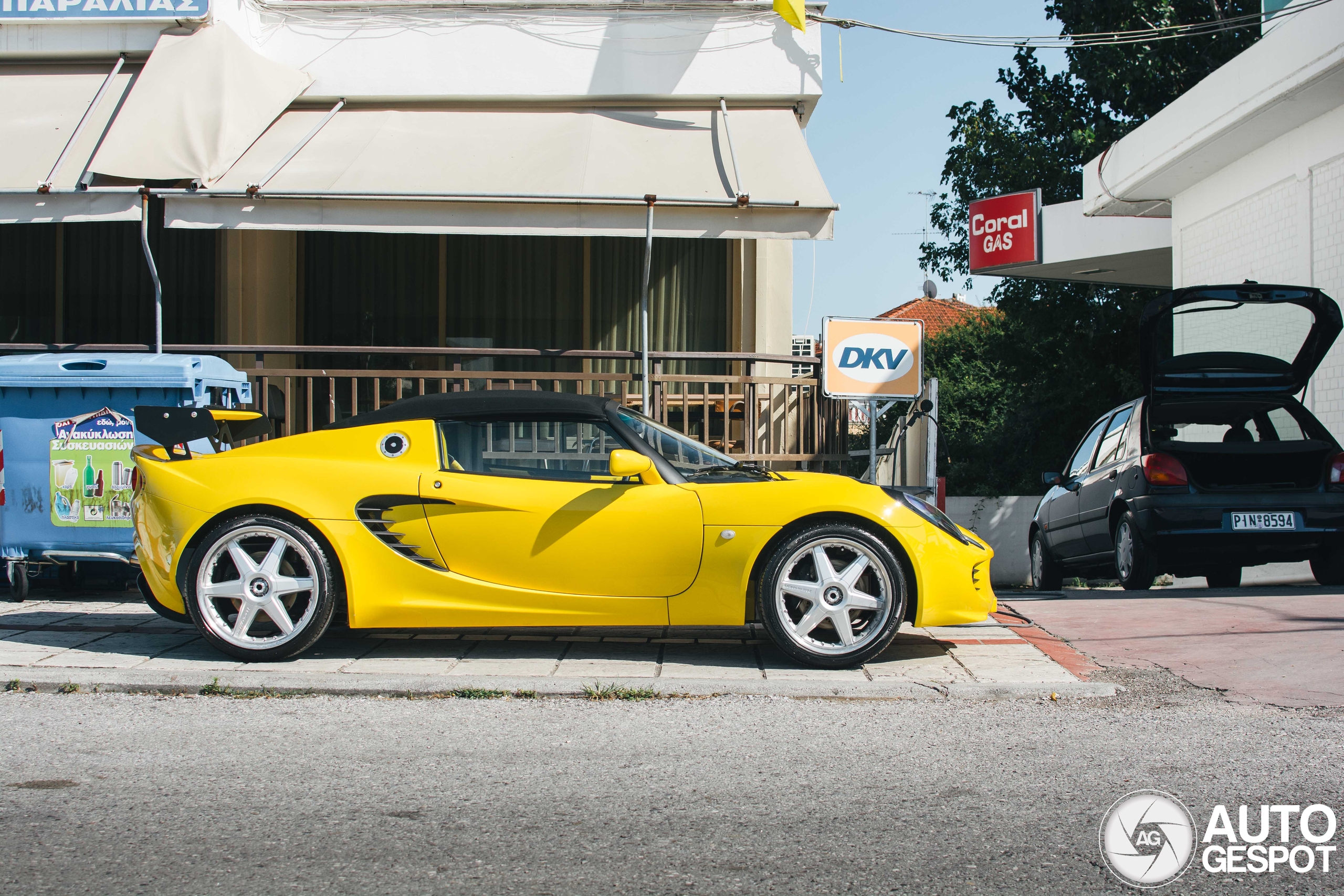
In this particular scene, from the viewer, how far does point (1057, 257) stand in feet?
57.9

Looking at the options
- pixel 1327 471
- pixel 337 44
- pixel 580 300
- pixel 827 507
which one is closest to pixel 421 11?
pixel 337 44

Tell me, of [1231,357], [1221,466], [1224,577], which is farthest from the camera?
[1224,577]

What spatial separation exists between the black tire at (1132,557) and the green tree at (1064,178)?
Result: 1093 centimetres

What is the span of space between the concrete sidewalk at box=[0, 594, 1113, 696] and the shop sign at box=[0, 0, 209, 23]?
6702 millimetres

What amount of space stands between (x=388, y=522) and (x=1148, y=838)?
3428mm

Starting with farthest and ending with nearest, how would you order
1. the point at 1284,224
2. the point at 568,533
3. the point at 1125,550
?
the point at 1284,224, the point at 1125,550, the point at 568,533

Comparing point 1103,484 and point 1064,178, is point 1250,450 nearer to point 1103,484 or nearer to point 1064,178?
point 1103,484

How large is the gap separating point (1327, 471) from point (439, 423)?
20.4 feet

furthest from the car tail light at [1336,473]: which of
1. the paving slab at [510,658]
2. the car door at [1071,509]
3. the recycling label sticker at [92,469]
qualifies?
the recycling label sticker at [92,469]

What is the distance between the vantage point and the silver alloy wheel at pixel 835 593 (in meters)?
4.89

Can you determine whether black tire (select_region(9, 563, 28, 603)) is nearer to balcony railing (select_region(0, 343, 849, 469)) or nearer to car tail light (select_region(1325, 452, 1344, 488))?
balcony railing (select_region(0, 343, 849, 469))

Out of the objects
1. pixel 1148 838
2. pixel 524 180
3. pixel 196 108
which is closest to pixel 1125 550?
pixel 1148 838

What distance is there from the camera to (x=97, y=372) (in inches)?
266

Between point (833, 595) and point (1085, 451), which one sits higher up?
point (1085, 451)
